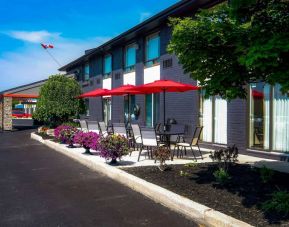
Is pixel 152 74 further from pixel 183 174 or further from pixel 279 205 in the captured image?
pixel 279 205

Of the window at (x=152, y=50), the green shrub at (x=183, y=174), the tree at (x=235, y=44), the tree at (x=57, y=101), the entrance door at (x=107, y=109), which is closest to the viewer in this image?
the tree at (x=235, y=44)

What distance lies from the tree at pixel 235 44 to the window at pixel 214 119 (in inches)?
262

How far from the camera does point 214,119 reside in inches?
539

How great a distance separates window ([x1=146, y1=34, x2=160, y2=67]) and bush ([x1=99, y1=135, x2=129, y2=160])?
29.5 ft

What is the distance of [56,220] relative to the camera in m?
5.68

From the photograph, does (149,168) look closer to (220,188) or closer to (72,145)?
(220,188)

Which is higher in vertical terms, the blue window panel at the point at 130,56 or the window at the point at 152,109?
the blue window panel at the point at 130,56

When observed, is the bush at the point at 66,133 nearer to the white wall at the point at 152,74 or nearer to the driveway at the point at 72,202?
the driveway at the point at 72,202

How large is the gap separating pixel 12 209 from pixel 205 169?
4.54 m

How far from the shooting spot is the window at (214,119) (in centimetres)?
1317

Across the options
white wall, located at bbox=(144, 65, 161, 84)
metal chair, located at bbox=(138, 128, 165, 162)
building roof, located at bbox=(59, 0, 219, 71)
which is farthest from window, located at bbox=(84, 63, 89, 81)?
metal chair, located at bbox=(138, 128, 165, 162)

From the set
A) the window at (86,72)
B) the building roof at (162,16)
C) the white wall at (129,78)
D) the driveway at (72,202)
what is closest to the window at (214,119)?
the building roof at (162,16)

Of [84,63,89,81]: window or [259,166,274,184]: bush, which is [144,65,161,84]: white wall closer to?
[259,166,274,184]: bush

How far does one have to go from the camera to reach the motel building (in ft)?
36.4
